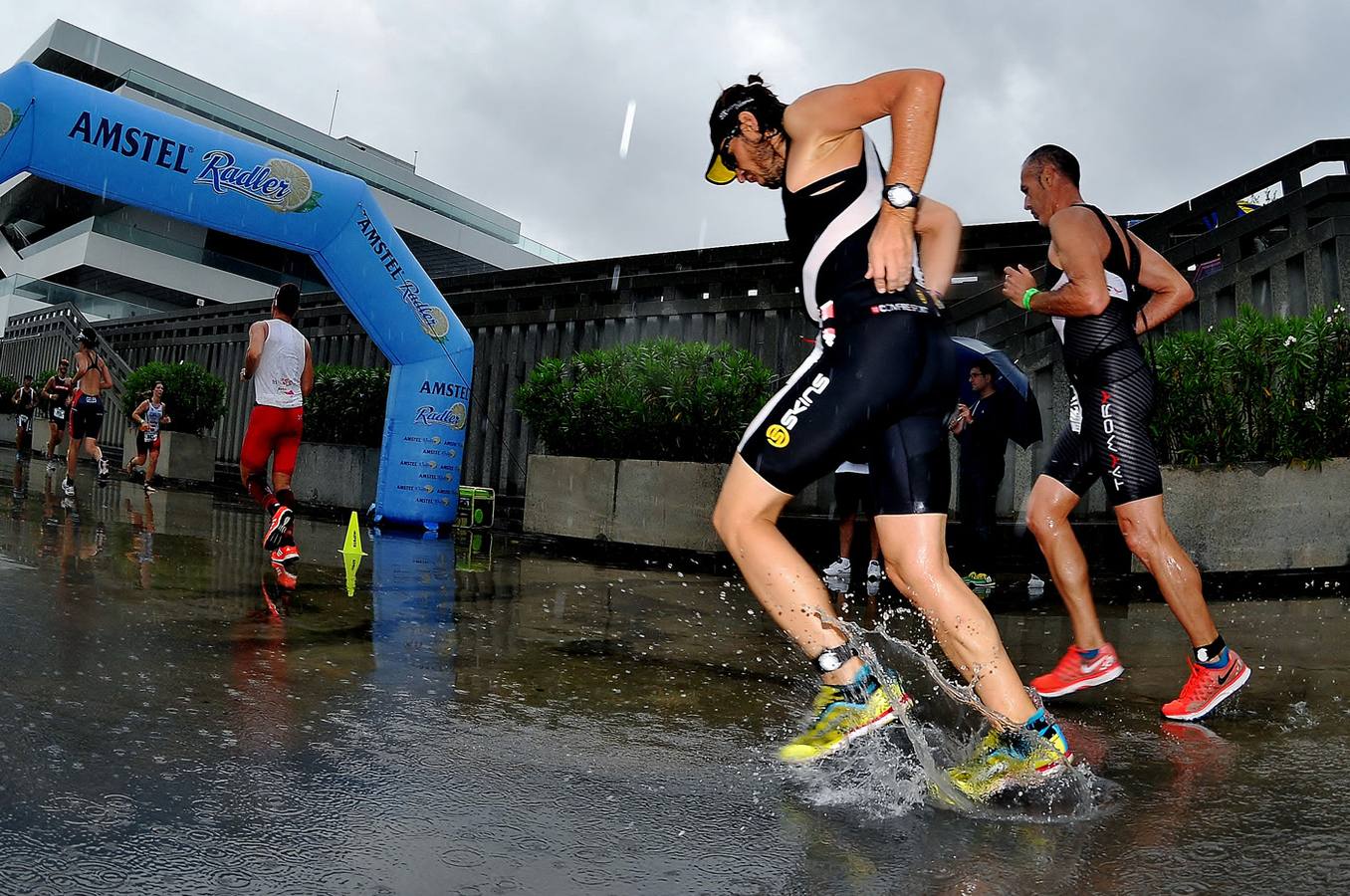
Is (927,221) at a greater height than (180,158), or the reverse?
(180,158)

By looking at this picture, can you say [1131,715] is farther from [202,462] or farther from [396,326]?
[202,462]

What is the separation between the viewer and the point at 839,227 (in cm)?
290

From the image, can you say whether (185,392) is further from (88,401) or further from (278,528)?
(278,528)

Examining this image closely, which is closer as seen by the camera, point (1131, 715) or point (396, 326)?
A: point (1131, 715)

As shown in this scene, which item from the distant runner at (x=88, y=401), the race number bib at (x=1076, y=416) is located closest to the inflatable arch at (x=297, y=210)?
the distant runner at (x=88, y=401)

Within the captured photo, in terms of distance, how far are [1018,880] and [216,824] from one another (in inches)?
62.2

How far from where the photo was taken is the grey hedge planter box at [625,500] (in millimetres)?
8547

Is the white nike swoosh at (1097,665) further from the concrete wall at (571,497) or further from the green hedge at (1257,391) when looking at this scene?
the concrete wall at (571,497)

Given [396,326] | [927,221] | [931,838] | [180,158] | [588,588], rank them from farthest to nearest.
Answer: [396,326], [180,158], [588,588], [927,221], [931,838]

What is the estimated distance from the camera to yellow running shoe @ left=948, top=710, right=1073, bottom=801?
8.19 feet

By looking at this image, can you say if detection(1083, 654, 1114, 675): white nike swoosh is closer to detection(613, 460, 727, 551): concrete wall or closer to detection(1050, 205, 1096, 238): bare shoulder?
detection(1050, 205, 1096, 238): bare shoulder

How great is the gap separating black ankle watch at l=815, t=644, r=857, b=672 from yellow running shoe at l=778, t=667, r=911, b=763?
54 millimetres

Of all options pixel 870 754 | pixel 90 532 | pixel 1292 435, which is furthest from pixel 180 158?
pixel 1292 435

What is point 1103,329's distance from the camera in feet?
12.9
